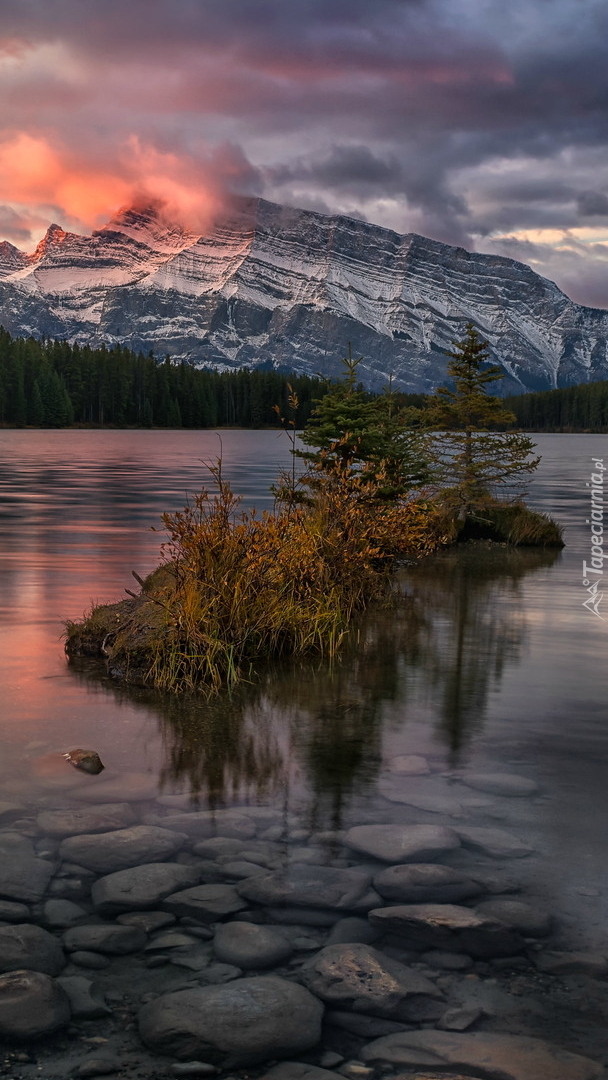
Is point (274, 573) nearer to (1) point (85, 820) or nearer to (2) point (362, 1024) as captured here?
(1) point (85, 820)

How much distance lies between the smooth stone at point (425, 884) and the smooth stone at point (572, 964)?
25.6 inches

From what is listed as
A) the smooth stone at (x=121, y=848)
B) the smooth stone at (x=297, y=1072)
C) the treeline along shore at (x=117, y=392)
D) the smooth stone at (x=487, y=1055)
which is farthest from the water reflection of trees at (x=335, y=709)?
the treeline along shore at (x=117, y=392)

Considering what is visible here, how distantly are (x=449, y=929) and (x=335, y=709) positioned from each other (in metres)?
4.19

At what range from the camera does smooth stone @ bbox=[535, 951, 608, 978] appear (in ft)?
15.5

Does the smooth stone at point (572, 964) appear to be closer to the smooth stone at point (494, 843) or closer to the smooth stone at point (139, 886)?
the smooth stone at point (494, 843)

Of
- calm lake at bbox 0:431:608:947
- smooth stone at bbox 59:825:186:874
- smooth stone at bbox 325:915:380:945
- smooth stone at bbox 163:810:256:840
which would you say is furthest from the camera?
calm lake at bbox 0:431:608:947

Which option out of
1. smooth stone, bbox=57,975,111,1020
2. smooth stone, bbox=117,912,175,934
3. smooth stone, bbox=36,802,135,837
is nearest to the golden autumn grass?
smooth stone, bbox=36,802,135,837

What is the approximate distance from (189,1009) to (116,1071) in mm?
406

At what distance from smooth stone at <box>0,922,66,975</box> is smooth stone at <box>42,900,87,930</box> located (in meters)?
0.14

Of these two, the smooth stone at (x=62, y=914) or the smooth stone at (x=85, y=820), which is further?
the smooth stone at (x=85, y=820)

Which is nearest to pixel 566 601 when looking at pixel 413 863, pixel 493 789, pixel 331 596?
pixel 331 596

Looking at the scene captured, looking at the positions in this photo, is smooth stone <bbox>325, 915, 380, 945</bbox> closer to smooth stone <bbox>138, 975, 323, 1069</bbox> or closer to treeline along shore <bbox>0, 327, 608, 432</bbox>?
smooth stone <bbox>138, 975, 323, 1069</bbox>

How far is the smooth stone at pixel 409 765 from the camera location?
743 cm

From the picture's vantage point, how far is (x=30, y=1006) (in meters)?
4.27
